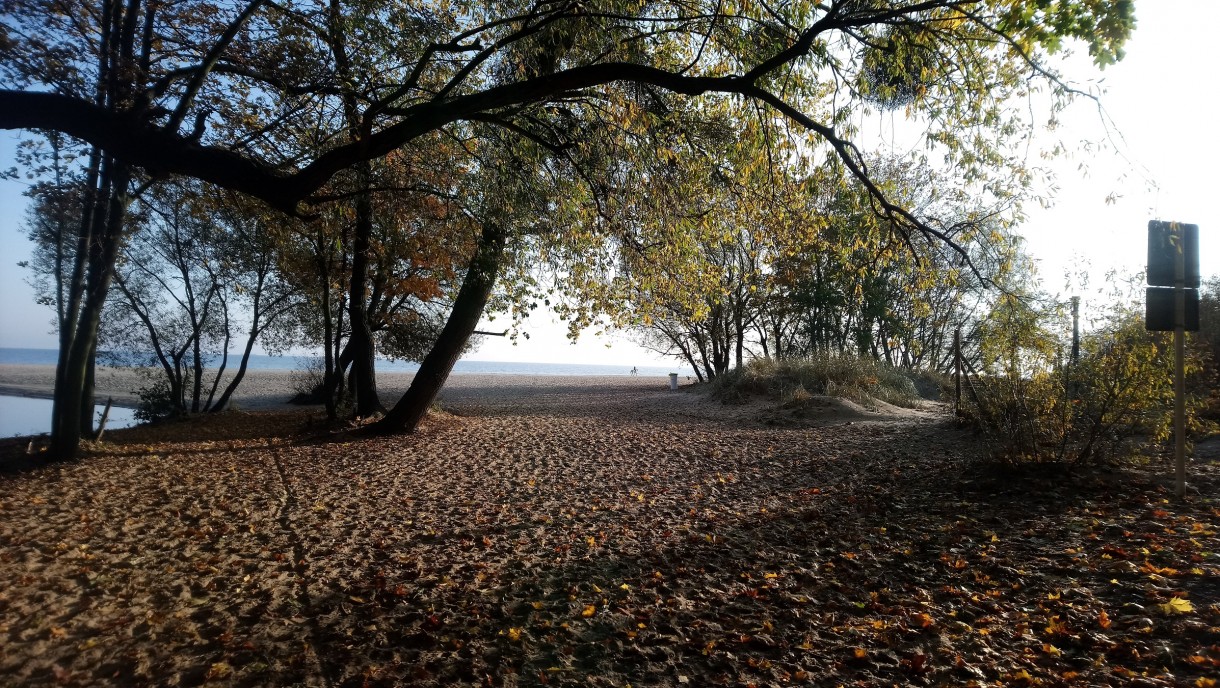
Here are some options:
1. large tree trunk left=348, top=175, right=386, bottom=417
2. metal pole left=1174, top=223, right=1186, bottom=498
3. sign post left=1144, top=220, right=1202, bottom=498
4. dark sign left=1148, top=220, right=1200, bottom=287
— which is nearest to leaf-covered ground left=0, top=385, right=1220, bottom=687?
metal pole left=1174, top=223, right=1186, bottom=498

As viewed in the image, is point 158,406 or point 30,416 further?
point 30,416

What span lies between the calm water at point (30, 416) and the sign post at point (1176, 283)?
1662 cm

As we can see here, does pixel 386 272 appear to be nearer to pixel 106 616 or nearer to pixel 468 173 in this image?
pixel 468 173

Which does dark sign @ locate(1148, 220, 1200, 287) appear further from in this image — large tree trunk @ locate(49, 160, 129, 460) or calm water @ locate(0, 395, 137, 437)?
calm water @ locate(0, 395, 137, 437)

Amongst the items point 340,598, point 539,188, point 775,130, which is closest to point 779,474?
point 775,130

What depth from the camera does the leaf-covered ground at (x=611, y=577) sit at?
9.96 feet

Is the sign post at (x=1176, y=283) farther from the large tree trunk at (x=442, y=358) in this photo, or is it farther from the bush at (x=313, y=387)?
the bush at (x=313, y=387)

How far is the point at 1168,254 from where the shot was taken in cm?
539

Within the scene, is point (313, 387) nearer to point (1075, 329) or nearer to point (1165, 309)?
point (1075, 329)

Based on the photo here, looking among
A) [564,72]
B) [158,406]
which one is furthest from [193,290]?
[564,72]

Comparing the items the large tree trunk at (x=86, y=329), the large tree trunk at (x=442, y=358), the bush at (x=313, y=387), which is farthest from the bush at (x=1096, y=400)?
the bush at (x=313, y=387)

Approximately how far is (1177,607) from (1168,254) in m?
3.66

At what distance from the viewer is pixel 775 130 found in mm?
6766

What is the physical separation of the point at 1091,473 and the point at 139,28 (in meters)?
12.5
